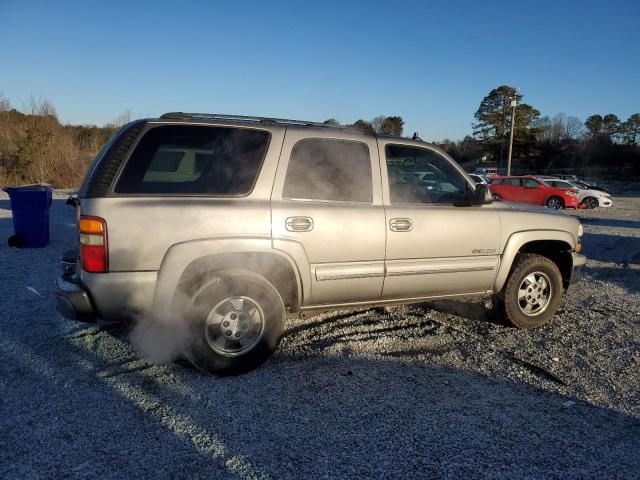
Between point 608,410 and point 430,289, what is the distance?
5.16 feet

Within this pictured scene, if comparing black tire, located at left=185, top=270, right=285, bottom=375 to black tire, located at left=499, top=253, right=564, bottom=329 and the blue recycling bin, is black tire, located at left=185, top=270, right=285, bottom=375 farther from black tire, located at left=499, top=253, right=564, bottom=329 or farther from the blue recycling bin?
the blue recycling bin

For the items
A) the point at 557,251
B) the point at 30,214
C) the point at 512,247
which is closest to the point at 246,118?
the point at 512,247

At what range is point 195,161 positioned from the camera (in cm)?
349

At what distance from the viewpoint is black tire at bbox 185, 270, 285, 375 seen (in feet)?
11.1

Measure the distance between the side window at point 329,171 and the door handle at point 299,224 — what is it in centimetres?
18

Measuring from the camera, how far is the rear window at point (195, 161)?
3.30m

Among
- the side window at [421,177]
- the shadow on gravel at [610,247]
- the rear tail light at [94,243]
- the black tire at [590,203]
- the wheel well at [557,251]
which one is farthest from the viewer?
the black tire at [590,203]

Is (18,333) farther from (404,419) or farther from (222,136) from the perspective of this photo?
(404,419)

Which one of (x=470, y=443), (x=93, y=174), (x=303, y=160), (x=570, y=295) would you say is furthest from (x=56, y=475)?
(x=570, y=295)

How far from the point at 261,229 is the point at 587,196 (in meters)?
22.1

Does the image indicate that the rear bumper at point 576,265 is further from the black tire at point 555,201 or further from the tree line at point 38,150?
the tree line at point 38,150

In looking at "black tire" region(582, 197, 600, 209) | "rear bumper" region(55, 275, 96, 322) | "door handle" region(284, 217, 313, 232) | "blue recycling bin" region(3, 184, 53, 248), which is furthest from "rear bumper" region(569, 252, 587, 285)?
"black tire" region(582, 197, 600, 209)

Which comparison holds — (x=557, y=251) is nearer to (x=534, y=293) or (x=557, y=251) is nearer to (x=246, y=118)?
(x=534, y=293)

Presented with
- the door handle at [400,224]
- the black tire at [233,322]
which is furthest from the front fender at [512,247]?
the black tire at [233,322]
